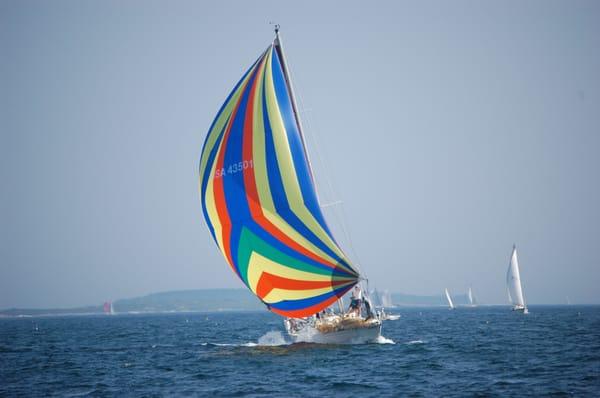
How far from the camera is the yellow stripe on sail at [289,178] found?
29.1 m

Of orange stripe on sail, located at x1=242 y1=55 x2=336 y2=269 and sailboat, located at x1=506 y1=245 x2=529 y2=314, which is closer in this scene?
orange stripe on sail, located at x1=242 y1=55 x2=336 y2=269

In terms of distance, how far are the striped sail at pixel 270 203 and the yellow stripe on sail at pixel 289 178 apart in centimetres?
4

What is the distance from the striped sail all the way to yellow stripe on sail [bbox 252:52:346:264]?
0.04 metres

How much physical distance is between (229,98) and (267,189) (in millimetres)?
4999

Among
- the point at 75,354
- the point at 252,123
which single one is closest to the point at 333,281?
the point at 252,123

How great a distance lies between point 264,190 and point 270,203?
652mm

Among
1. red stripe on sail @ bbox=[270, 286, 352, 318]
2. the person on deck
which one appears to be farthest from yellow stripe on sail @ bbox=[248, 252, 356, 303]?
the person on deck

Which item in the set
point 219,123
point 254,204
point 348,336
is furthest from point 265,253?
point 219,123

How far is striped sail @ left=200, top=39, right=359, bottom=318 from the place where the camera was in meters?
29.1

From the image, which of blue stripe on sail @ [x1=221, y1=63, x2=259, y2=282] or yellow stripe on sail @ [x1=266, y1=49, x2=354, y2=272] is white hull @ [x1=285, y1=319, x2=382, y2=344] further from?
blue stripe on sail @ [x1=221, y1=63, x2=259, y2=282]

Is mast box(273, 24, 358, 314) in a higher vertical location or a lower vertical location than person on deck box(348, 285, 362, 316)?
higher

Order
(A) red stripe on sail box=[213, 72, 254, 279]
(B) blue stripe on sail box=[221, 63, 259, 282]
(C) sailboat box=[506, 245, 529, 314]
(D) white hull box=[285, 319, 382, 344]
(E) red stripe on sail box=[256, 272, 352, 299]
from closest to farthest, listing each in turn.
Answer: (E) red stripe on sail box=[256, 272, 352, 299], (B) blue stripe on sail box=[221, 63, 259, 282], (D) white hull box=[285, 319, 382, 344], (A) red stripe on sail box=[213, 72, 254, 279], (C) sailboat box=[506, 245, 529, 314]

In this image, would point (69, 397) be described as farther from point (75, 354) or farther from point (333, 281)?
point (75, 354)

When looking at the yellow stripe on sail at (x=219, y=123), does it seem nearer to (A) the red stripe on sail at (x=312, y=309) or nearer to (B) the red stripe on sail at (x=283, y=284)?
(B) the red stripe on sail at (x=283, y=284)
